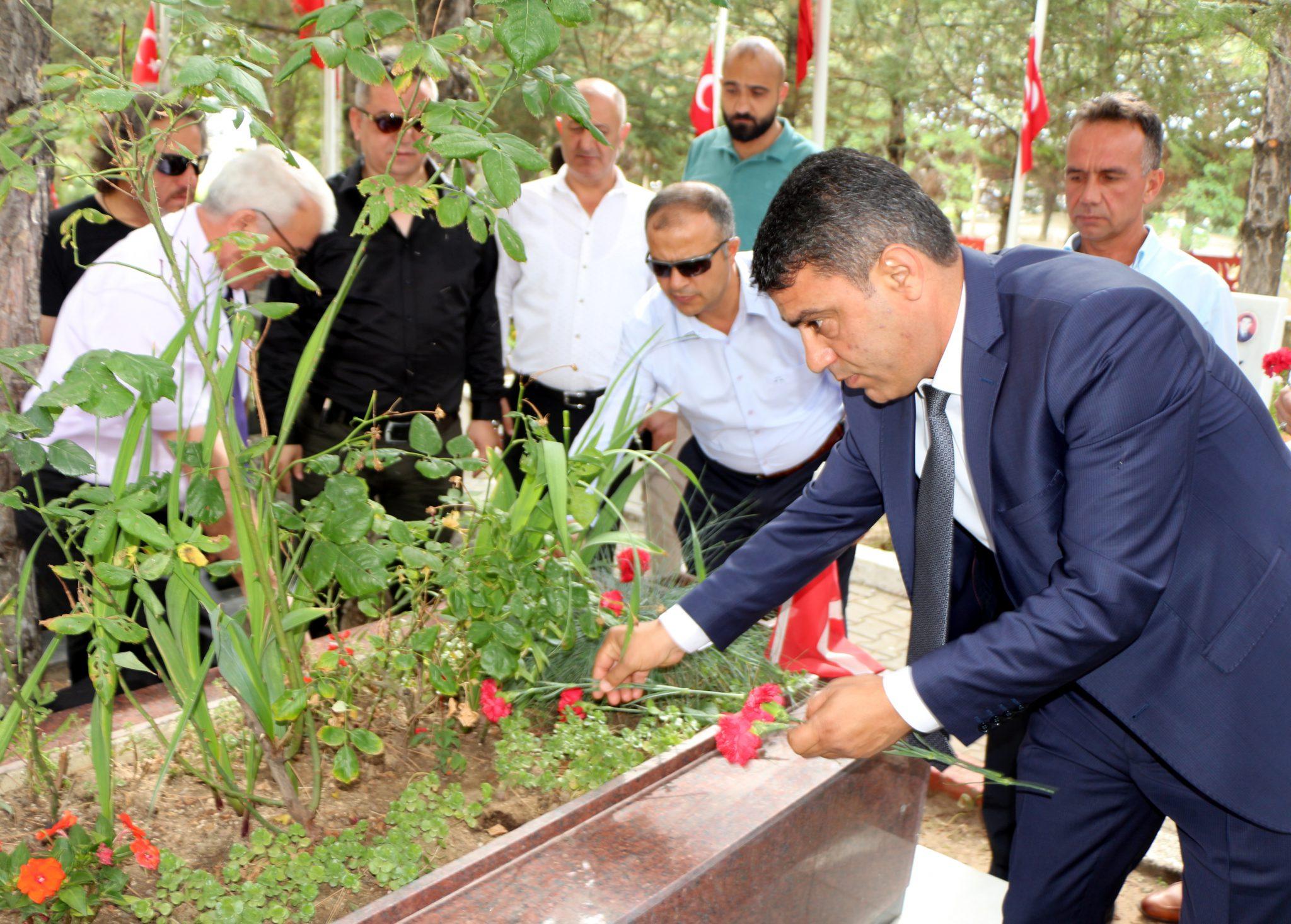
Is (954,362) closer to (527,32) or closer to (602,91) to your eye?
(527,32)

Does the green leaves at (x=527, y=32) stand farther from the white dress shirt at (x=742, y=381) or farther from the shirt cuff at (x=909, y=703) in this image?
the white dress shirt at (x=742, y=381)

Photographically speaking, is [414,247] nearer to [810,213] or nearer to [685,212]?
[685,212]

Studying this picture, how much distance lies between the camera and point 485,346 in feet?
12.8

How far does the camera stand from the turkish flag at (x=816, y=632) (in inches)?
114

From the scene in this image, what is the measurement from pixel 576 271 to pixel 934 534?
2.53m

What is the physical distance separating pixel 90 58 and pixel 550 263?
266 centimetres

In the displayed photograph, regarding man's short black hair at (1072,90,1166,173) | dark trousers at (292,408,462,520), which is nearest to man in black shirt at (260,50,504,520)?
dark trousers at (292,408,462,520)

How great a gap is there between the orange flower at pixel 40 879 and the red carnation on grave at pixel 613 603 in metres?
1.11

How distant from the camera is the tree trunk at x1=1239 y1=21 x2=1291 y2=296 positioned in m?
9.07

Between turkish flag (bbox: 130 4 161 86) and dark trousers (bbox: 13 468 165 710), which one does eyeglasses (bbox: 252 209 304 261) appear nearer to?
dark trousers (bbox: 13 468 165 710)

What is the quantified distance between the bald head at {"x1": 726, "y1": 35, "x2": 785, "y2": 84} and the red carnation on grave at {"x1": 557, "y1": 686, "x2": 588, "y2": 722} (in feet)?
10.4

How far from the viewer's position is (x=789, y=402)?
331cm

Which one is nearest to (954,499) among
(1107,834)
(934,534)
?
(934,534)

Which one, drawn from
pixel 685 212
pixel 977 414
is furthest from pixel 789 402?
pixel 977 414
